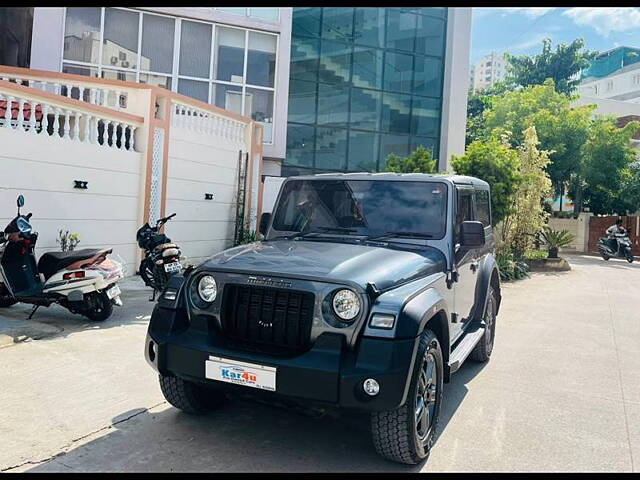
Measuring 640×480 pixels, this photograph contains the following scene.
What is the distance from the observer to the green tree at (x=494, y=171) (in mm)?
13305

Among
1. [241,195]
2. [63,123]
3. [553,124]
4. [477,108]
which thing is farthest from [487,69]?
[63,123]

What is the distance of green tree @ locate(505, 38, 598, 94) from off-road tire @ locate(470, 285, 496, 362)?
33.6m

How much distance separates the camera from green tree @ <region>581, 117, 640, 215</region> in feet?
79.1

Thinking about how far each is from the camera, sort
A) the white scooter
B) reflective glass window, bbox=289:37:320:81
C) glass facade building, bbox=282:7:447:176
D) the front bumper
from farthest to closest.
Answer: glass facade building, bbox=282:7:447:176 < reflective glass window, bbox=289:37:320:81 < the white scooter < the front bumper

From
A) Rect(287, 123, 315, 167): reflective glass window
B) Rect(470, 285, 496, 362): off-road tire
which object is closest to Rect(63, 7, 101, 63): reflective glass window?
Rect(287, 123, 315, 167): reflective glass window

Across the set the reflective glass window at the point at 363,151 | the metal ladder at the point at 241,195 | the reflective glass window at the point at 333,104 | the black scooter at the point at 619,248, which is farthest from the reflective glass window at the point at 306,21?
the black scooter at the point at 619,248

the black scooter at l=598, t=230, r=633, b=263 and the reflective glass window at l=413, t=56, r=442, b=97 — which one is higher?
the reflective glass window at l=413, t=56, r=442, b=97

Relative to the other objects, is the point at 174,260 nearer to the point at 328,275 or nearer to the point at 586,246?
the point at 328,275

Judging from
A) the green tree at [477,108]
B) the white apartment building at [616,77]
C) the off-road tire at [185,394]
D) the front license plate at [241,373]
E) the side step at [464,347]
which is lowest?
the off-road tire at [185,394]

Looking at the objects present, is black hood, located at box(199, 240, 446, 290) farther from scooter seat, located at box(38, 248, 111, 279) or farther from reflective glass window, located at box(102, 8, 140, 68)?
reflective glass window, located at box(102, 8, 140, 68)

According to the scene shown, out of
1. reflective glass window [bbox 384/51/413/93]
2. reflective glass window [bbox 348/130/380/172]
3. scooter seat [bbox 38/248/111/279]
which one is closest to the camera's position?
scooter seat [bbox 38/248/111/279]

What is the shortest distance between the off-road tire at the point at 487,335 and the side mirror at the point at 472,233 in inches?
50.7

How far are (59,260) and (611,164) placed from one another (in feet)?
77.1

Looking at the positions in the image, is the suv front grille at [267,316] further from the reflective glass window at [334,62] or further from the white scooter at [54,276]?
the reflective glass window at [334,62]
